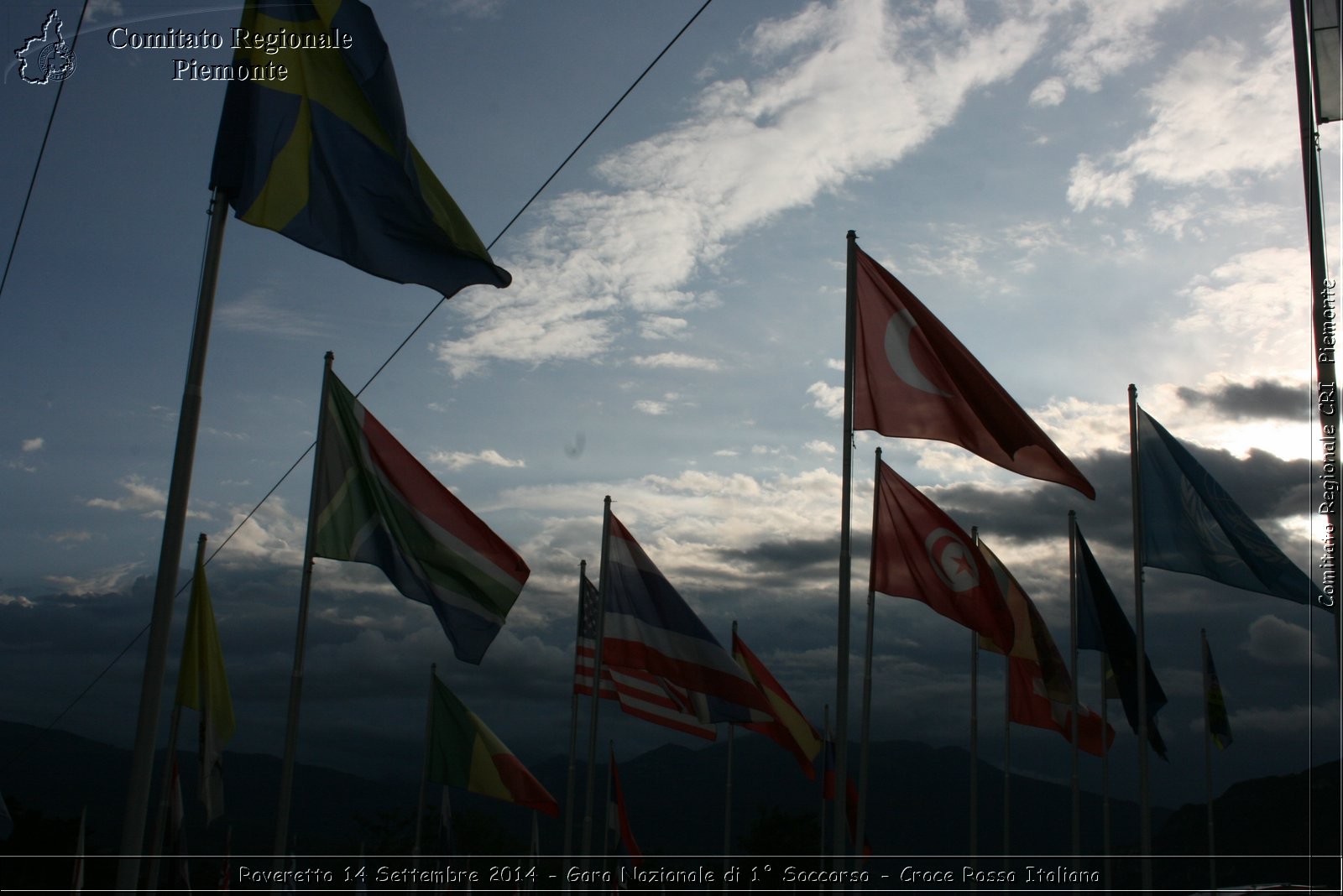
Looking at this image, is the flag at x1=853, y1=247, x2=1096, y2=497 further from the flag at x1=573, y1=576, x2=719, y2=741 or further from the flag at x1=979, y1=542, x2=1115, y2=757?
the flag at x1=979, y1=542, x2=1115, y2=757

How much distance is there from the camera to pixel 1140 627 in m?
20.8

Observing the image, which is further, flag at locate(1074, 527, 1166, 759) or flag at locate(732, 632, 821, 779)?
flag at locate(1074, 527, 1166, 759)

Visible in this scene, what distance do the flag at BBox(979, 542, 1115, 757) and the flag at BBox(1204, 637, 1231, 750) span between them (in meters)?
5.28

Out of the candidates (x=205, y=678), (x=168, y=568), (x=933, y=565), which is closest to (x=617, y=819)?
(x=205, y=678)

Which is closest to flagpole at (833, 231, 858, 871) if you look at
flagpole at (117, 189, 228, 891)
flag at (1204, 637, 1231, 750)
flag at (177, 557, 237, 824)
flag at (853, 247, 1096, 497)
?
flag at (853, 247, 1096, 497)

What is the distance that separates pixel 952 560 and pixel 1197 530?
432 cm

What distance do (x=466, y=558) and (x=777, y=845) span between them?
8370cm

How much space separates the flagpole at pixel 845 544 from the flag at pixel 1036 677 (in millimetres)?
11757

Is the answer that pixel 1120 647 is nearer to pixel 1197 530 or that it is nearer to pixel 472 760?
pixel 1197 530

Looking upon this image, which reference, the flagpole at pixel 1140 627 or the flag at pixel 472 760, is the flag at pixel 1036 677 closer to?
the flagpole at pixel 1140 627

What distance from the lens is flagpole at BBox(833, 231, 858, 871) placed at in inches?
450

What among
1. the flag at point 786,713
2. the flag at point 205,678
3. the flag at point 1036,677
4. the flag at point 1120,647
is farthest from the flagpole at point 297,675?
the flag at point 1120,647

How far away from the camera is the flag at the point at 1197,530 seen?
17.1 metres

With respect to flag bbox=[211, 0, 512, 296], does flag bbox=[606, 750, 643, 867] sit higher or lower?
lower
